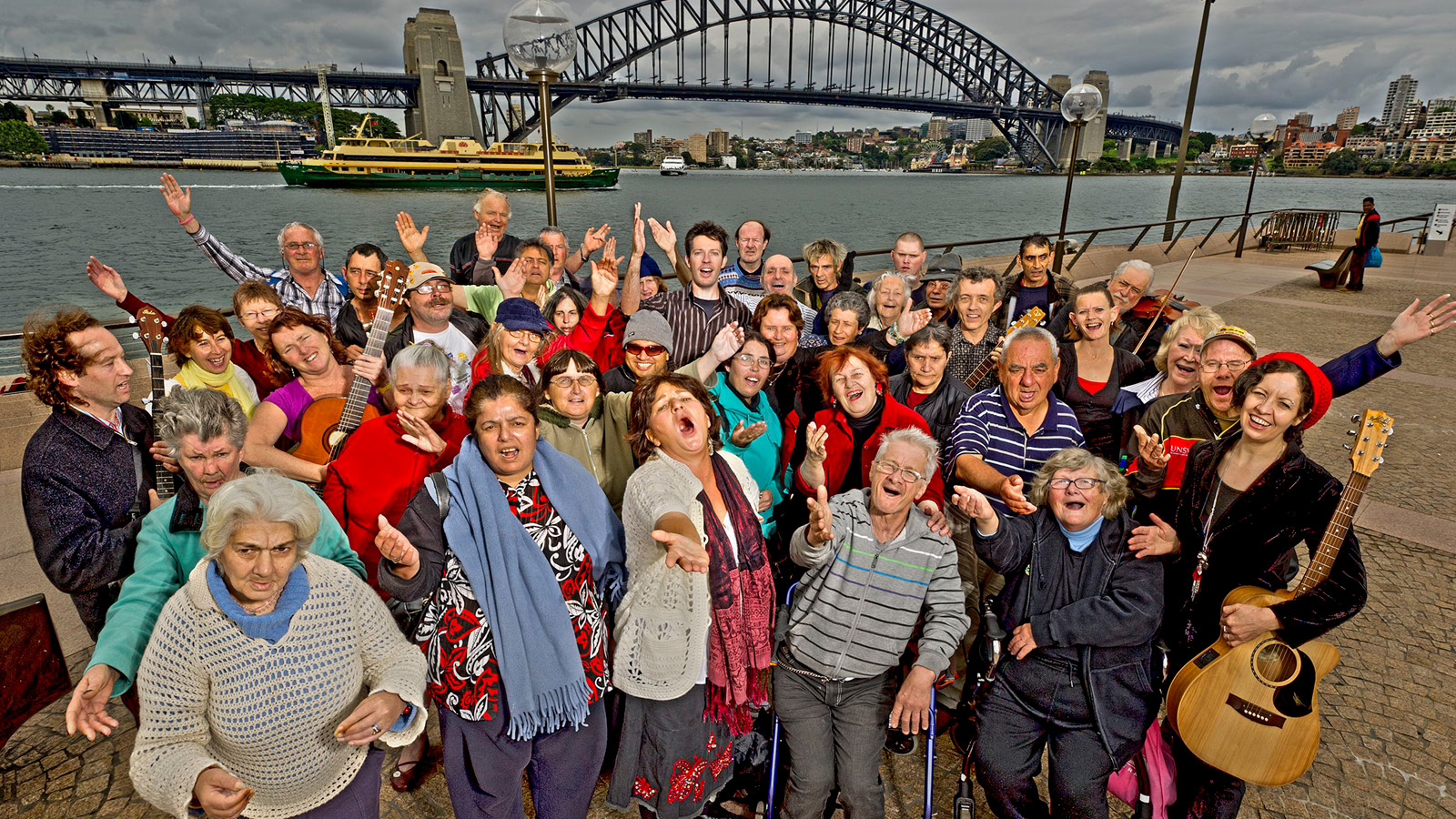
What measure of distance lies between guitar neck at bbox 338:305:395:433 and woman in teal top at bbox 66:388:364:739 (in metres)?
0.51

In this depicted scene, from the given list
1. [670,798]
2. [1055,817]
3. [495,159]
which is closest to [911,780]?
[1055,817]

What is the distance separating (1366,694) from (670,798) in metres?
3.06

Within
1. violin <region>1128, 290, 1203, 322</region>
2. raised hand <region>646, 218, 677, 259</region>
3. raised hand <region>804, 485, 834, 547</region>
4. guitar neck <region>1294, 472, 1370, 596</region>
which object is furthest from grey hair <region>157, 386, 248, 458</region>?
violin <region>1128, 290, 1203, 322</region>

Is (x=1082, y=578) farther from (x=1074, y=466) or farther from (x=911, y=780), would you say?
(x=911, y=780)

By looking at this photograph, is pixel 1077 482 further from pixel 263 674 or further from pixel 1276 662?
pixel 263 674

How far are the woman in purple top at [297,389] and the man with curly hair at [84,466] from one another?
39 centimetres

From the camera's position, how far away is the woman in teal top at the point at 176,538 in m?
1.79

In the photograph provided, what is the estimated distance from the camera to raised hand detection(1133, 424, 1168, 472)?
2738 mm

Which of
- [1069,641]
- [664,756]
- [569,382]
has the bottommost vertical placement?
[664,756]

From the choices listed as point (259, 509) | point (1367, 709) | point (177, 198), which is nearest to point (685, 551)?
point (259, 509)

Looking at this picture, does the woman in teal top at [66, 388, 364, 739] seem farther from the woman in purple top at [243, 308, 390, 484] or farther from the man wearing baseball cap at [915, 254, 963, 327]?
the man wearing baseball cap at [915, 254, 963, 327]

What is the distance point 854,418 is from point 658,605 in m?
1.24

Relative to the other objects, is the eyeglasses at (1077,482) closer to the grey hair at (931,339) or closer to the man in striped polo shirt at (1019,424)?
the man in striped polo shirt at (1019,424)

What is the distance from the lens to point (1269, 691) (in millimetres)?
2158
